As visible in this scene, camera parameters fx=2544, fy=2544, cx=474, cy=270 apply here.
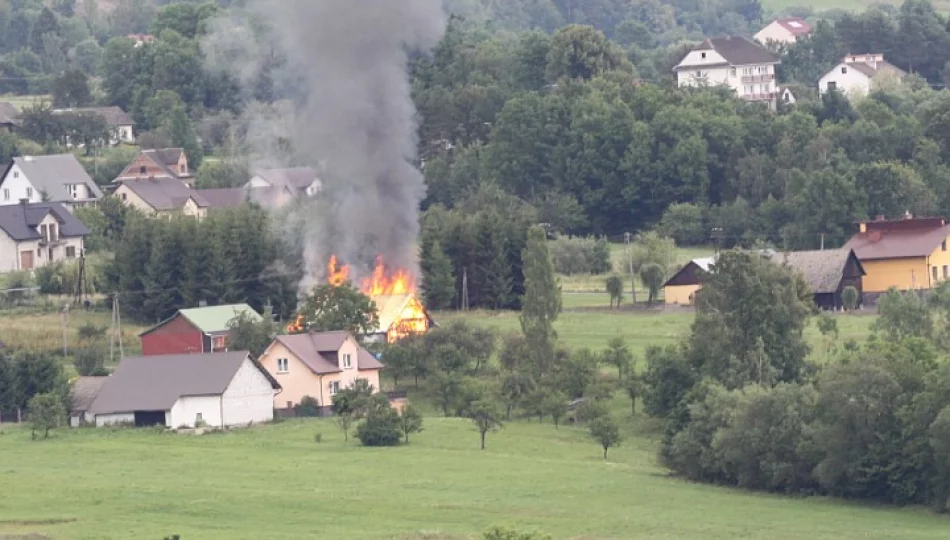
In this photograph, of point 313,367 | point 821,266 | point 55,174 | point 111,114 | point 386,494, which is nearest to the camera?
point 386,494

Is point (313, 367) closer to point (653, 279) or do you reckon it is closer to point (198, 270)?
point (198, 270)

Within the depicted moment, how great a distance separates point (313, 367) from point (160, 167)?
51.0 m

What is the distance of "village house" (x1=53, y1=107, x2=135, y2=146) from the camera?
458ft

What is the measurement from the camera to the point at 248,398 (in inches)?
2901

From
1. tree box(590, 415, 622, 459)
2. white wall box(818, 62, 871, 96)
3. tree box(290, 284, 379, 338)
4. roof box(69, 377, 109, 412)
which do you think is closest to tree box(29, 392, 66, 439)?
roof box(69, 377, 109, 412)

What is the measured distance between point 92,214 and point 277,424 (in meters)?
40.4

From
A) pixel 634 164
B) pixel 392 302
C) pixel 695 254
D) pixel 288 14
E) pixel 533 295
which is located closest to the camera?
pixel 533 295

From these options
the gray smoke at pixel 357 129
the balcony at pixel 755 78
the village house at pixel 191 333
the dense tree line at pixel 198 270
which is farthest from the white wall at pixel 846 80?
the village house at pixel 191 333

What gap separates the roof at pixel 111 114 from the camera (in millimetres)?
139875

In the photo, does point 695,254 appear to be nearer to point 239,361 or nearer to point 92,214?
point 92,214

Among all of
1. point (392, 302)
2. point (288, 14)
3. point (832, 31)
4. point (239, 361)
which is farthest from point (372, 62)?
point (832, 31)

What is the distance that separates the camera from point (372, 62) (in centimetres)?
8975

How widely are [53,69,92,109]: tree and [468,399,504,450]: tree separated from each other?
83.1 meters

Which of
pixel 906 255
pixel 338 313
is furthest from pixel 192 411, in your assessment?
pixel 906 255
